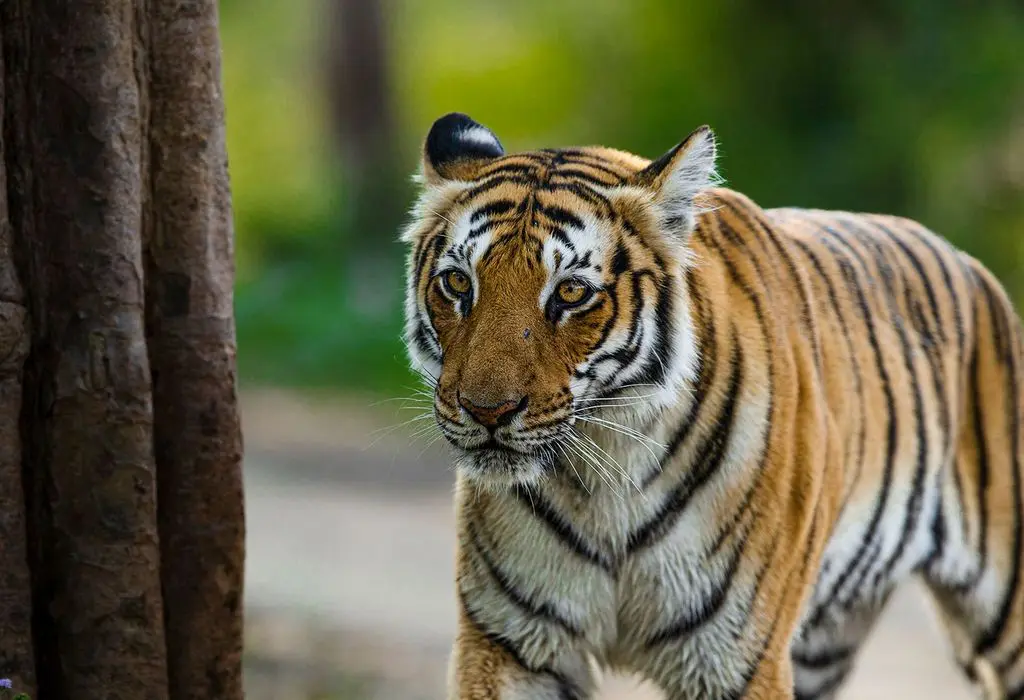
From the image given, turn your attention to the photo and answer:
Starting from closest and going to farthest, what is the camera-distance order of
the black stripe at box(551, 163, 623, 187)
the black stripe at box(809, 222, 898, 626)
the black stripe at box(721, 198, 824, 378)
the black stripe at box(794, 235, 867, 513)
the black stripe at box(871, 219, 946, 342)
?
the black stripe at box(551, 163, 623, 187), the black stripe at box(721, 198, 824, 378), the black stripe at box(794, 235, 867, 513), the black stripe at box(809, 222, 898, 626), the black stripe at box(871, 219, 946, 342)

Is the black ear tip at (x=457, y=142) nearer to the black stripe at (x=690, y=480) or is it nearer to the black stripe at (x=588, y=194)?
the black stripe at (x=588, y=194)

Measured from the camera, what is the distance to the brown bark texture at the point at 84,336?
2855mm

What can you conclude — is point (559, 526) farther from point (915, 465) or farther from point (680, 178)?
point (915, 465)

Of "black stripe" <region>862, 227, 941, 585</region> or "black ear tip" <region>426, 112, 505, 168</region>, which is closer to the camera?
"black ear tip" <region>426, 112, 505, 168</region>

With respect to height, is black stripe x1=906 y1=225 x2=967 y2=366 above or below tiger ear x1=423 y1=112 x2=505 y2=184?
below

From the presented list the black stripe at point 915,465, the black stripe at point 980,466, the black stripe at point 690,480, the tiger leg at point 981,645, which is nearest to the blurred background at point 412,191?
the tiger leg at point 981,645

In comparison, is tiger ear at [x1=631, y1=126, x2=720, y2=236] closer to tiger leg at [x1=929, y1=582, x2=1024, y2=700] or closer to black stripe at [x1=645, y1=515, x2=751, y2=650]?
black stripe at [x1=645, y1=515, x2=751, y2=650]

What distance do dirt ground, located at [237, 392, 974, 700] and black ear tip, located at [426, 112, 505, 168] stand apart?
3.47 feet

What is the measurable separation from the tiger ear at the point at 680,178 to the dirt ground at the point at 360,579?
1262 mm

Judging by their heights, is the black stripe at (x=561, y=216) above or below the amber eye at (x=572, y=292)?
above

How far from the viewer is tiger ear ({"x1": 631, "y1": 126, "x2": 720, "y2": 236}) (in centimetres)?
295

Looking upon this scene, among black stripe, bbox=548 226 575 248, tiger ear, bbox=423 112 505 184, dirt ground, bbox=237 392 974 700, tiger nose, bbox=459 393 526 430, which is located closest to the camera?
tiger nose, bbox=459 393 526 430

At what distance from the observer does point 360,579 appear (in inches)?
272

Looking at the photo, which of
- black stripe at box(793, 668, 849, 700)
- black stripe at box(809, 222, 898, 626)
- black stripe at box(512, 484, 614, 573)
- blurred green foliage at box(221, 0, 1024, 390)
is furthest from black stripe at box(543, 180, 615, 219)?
blurred green foliage at box(221, 0, 1024, 390)
